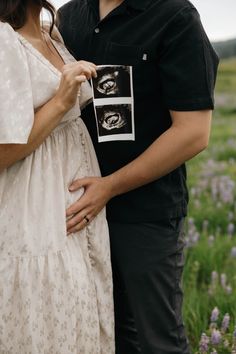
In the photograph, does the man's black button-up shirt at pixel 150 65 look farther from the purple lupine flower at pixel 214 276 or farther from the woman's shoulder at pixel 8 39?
the purple lupine flower at pixel 214 276

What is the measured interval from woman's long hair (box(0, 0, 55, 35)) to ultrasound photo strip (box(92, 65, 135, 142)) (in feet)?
1.05

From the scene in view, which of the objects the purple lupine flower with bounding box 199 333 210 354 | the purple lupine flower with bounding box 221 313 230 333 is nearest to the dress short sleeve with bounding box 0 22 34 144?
the purple lupine flower with bounding box 199 333 210 354

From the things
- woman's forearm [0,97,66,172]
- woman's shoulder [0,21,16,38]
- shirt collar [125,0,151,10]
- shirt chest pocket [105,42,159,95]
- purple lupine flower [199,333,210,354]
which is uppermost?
shirt collar [125,0,151,10]

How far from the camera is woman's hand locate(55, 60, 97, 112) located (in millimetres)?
2578

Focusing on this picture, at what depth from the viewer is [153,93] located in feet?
9.60

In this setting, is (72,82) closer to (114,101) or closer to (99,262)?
(114,101)

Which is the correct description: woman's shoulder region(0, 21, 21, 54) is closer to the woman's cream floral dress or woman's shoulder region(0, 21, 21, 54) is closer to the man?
the woman's cream floral dress

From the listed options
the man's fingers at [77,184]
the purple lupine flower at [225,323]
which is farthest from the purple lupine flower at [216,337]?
the man's fingers at [77,184]

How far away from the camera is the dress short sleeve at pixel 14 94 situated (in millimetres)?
2564

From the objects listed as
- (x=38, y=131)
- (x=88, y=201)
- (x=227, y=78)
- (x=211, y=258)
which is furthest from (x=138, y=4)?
(x=227, y=78)

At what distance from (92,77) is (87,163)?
0.38 meters

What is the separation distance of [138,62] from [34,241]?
78cm

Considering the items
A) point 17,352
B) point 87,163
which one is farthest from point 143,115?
point 17,352

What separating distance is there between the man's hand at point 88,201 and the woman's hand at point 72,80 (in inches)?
13.0
